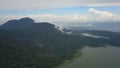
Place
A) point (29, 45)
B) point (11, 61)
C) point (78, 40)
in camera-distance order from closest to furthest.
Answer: point (11, 61) → point (29, 45) → point (78, 40)

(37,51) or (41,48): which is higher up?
(37,51)

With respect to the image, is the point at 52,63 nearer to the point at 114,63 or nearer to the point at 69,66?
the point at 69,66

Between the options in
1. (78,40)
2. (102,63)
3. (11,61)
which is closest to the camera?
(11,61)

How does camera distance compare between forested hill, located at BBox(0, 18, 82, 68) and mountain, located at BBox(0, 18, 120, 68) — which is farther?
mountain, located at BBox(0, 18, 120, 68)

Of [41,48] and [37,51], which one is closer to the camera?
[37,51]

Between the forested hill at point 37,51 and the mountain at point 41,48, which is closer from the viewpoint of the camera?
the forested hill at point 37,51

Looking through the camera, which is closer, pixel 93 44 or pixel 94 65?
pixel 94 65

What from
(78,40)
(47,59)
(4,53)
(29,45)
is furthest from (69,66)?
(78,40)

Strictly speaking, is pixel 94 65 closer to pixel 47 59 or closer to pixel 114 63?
pixel 114 63

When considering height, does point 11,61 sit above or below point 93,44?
above
